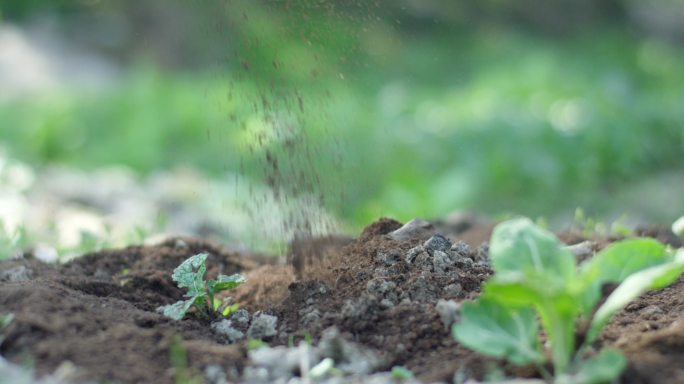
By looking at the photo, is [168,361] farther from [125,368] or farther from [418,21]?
[418,21]

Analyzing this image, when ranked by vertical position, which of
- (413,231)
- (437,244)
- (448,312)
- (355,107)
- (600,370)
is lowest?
(600,370)

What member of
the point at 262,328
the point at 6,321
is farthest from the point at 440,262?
the point at 6,321

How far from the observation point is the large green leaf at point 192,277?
271cm

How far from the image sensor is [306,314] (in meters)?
2.59

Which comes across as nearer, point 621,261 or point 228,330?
point 621,261

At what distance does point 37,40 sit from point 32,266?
34.2ft

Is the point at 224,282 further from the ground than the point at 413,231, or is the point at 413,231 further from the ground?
the point at 413,231

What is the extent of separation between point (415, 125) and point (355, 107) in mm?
941

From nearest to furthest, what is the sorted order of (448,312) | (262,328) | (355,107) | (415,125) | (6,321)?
(6,321) < (448,312) < (262,328) < (415,125) < (355,107)

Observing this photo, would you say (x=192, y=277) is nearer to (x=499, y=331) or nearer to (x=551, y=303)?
(x=499, y=331)

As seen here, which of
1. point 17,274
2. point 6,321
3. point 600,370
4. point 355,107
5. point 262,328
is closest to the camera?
point 600,370

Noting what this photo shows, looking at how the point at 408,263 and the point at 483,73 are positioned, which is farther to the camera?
the point at 483,73

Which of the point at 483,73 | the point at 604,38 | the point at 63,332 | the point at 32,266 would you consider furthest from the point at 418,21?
the point at 63,332

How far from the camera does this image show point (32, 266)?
326 cm
